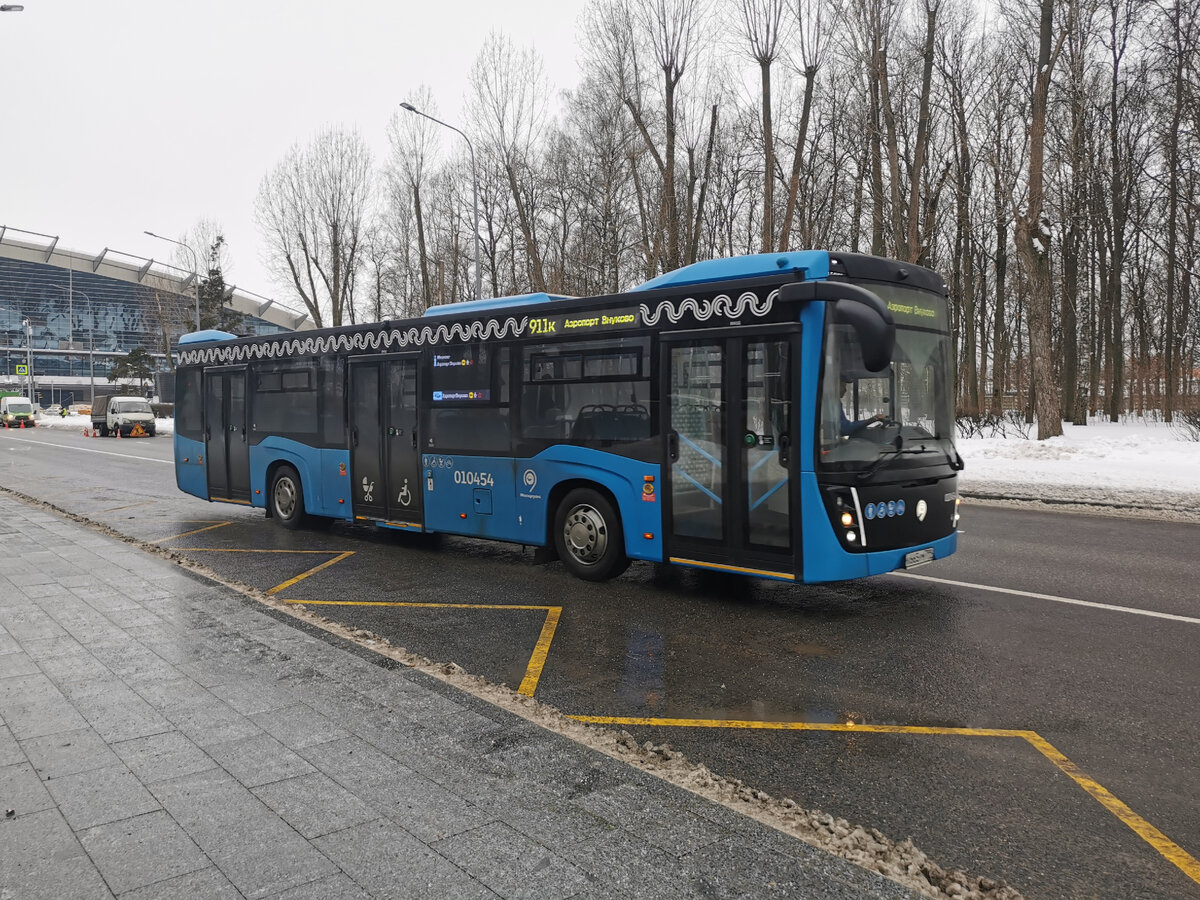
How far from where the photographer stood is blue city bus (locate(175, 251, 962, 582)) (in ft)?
21.8

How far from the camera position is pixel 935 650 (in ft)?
19.5

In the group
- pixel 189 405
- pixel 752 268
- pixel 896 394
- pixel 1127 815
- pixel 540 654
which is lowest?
pixel 1127 815

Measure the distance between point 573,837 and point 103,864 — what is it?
1662 mm

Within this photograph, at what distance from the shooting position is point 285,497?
12.1 metres

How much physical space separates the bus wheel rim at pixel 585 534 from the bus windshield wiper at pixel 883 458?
258cm

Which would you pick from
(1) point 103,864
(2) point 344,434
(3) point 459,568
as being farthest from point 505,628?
(2) point 344,434

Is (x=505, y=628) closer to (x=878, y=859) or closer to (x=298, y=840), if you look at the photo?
(x=298, y=840)

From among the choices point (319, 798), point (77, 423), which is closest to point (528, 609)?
point (319, 798)

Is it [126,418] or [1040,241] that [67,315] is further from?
[1040,241]

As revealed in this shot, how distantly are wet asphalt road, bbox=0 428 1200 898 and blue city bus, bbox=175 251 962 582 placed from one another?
1.92 ft

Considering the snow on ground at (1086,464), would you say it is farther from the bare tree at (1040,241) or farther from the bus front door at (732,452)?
the bus front door at (732,452)

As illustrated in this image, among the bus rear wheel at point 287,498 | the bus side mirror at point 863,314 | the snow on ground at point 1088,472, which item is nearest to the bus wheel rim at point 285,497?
the bus rear wheel at point 287,498

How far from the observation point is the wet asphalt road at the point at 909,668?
3561 mm

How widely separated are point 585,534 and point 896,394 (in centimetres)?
321
